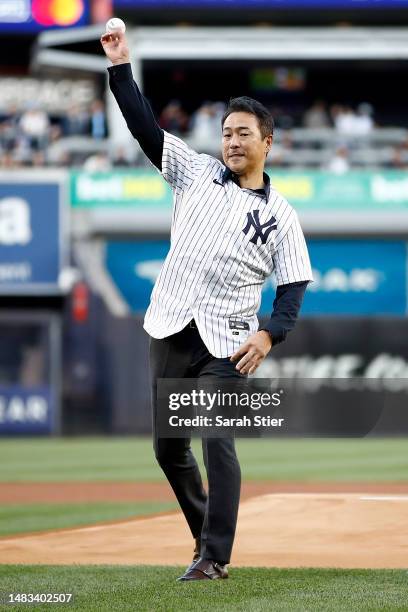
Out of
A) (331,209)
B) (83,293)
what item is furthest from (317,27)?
(83,293)

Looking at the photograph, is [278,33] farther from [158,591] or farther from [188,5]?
[158,591]

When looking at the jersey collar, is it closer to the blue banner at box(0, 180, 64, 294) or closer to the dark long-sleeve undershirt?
the dark long-sleeve undershirt

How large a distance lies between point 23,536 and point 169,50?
17970 mm

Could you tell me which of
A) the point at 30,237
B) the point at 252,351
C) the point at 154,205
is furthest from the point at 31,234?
the point at 252,351

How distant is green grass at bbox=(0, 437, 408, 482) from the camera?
11.6 m

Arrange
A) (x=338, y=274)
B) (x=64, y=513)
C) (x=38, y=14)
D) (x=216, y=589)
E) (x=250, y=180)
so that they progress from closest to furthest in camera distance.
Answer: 1. (x=216, y=589)
2. (x=250, y=180)
3. (x=64, y=513)
4. (x=338, y=274)
5. (x=38, y=14)

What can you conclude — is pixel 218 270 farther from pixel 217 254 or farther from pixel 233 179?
pixel 233 179

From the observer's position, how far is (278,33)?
23.8 m

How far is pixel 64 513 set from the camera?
8477mm

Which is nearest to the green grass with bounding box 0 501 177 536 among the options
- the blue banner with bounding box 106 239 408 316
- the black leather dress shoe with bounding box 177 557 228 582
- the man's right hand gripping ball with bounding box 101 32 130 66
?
the black leather dress shoe with bounding box 177 557 228 582

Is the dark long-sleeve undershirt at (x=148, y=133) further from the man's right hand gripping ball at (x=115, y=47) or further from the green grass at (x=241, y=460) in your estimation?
the green grass at (x=241, y=460)

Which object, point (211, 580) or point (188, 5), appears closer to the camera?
point (211, 580)

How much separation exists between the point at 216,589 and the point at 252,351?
34.9 inches

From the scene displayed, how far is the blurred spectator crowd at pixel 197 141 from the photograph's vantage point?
21.2m
